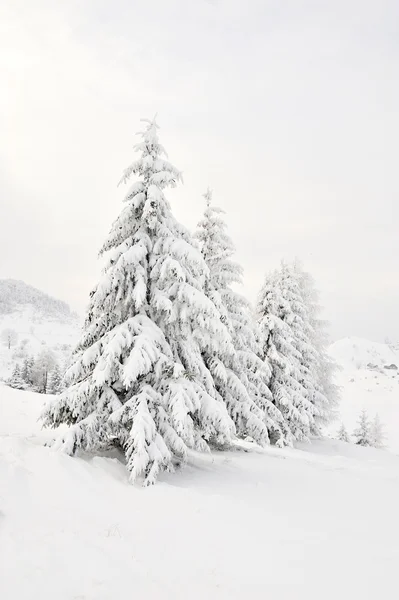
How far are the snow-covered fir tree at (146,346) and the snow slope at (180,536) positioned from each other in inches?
40.9

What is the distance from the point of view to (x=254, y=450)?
16891 millimetres

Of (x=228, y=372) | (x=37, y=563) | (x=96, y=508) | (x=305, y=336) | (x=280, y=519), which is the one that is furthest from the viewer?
(x=305, y=336)

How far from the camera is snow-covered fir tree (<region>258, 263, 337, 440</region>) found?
20828 millimetres

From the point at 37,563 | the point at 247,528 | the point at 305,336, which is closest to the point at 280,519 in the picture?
the point at 247,528

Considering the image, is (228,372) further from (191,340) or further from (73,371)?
(73,371)

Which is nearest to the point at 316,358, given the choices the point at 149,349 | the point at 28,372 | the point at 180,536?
the point at 149,349

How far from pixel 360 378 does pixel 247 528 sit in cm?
11886

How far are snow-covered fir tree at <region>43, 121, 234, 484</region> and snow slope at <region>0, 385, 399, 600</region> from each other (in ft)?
3.41

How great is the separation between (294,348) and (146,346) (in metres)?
13.6

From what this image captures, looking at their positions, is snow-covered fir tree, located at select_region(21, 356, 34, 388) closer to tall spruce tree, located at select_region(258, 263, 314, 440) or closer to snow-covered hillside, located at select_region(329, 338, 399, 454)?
snow-covered hillside, located at select_region(329, 338, 399, 454)

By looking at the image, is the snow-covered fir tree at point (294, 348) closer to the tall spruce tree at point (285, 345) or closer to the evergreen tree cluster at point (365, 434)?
the tall spruce tree at point (285, 345)

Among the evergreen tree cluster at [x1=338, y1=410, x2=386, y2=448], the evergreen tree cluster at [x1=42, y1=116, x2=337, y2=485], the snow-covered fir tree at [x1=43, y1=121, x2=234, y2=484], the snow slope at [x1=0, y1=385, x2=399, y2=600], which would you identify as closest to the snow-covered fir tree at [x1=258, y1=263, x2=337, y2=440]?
the evergreen tree cluster at [x1=42, y1=116, x2=337, y2=485]

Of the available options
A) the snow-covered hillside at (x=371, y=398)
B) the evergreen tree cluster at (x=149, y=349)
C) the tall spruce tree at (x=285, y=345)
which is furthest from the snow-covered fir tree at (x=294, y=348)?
the snow-covered hillside at (x=371, y=398)

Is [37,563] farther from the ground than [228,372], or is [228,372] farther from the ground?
[228,372]
